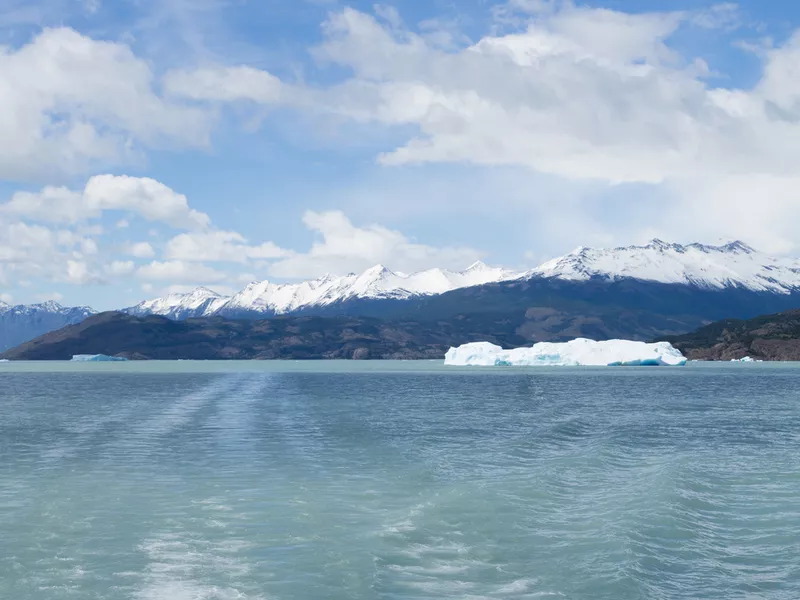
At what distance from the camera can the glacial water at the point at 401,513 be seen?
17.3 meters

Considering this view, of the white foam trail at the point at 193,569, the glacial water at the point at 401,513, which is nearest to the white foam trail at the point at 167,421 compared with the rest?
the glacial water at the point at 401,513

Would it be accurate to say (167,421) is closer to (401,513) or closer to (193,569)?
(401,513)

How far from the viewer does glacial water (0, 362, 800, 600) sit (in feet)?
56.7

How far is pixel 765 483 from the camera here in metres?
29.6

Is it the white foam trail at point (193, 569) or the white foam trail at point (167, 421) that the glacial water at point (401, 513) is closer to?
the white foam trail at point (193, 569)

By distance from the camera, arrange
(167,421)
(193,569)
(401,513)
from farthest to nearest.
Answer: (167,421) < (401,513) < (193,569)

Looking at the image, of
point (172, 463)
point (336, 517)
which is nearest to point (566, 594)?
point (336, 517)

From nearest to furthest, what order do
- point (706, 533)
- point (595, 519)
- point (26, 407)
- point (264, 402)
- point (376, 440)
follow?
1. point (706, 533)
2. point (595, 519)
3. point (376, 440)
4. point (26, 407)
5. point (264, 402)

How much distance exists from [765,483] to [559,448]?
12113 millimetres

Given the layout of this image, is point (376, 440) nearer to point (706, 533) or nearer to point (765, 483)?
point (765, 483)

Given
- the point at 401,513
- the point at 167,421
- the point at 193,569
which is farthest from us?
the point at 167,421

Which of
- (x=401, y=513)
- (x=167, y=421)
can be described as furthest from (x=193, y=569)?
(x=167, y=421)

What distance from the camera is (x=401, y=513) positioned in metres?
24.0

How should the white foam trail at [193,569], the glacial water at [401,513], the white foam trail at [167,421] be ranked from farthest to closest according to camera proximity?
the white foam trail at [167,421] → the glacial water at [401,513] → the white foam trail at [193,569]
